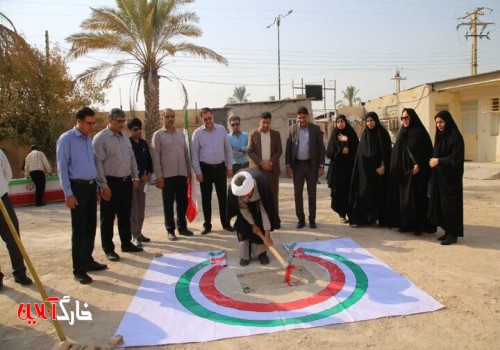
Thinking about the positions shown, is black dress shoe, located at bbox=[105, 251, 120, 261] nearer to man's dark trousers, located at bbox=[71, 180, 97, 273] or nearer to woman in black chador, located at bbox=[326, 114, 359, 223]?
man's dark trousers, located at bbox=[71, 180, 97, 273]

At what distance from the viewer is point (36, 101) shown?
1469 cm

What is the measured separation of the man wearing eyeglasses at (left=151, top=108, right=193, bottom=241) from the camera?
5418 millimetres

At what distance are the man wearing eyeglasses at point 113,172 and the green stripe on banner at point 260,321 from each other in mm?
1237

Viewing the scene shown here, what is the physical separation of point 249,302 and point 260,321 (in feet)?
1.22

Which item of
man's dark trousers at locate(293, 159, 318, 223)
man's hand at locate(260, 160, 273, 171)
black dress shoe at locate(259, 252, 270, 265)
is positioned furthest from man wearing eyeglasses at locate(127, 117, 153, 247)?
man's dark trousers at locate(293, 159, 318, 223)

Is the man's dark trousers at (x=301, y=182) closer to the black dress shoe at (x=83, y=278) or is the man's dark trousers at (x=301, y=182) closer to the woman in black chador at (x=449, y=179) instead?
the woman in black chador at (x=449, y=179)

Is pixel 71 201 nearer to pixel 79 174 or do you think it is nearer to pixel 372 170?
pixel 79 174

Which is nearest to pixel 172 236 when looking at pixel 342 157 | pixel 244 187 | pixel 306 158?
pixel 244 187

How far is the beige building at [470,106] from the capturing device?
565 inches

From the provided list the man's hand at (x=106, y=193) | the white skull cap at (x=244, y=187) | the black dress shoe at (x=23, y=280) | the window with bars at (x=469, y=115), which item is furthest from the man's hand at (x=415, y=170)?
the window with bars at (x=469, y=115)

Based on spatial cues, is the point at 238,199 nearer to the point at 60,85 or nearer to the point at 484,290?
the point at 484,290

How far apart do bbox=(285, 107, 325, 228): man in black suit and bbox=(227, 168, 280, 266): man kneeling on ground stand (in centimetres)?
161

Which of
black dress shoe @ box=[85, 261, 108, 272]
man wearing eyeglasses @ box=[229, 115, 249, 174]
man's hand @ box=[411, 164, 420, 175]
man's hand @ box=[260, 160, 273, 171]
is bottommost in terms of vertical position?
black dress shoe @ box=[85, 261, 108, 272]

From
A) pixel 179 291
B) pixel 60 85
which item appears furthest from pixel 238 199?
pixel 60 85
